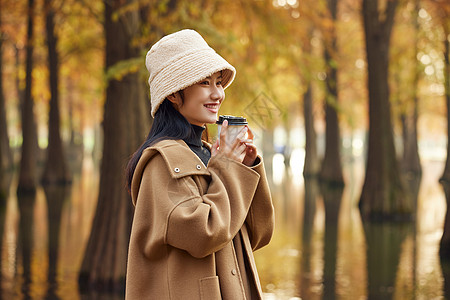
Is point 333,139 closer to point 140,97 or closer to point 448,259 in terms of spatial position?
point 448,259

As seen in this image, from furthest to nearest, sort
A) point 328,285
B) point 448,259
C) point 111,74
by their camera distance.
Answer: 1. point 448,259
2. point 328,285
3. point 111,74

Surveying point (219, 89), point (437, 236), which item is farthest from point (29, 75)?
point (219, 89)

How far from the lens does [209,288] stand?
2.68 m

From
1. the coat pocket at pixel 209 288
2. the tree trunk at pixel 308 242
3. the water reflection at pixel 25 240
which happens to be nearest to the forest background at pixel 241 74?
the coat pocket at pixel 209 288

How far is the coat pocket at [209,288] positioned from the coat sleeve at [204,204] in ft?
0.36

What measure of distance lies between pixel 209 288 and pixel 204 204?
1.05 feet

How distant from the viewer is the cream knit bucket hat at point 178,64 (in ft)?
9.26

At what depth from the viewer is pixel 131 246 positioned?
2777mm

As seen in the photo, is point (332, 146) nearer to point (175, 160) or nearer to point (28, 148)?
point (28, 148)

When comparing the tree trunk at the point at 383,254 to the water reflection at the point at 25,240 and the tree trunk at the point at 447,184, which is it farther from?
the water reflection at the point at 25,240

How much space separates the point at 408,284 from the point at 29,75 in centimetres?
1714

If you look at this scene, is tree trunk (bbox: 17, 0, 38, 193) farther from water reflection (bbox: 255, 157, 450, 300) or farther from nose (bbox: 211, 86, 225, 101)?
nose (bbox: 211, 86, 225, 101)

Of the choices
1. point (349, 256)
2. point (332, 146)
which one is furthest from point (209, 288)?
point (332, 146)

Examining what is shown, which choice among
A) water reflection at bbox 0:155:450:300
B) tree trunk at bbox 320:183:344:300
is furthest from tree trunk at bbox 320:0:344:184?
water reflection at bbox 0:155:450:300
